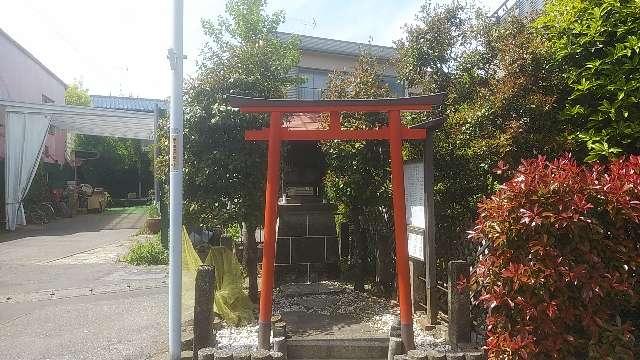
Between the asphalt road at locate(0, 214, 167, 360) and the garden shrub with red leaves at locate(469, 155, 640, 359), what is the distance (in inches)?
169

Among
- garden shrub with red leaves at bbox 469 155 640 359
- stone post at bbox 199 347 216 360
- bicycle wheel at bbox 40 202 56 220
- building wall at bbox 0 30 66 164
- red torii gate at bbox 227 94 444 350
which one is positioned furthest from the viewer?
building wall at bbox 0 30 66 164

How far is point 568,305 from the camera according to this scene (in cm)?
407

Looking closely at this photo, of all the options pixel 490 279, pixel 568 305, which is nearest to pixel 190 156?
pixel 490 279

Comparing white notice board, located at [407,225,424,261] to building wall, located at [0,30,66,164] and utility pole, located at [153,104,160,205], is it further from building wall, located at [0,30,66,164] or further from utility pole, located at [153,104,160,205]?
building wall, located at [0,30,66,164]

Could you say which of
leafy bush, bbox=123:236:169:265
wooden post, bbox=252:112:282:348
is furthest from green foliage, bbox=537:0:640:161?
leafy bush, bbox=123:236:169:265

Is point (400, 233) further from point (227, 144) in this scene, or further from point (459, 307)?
point (227, 144)

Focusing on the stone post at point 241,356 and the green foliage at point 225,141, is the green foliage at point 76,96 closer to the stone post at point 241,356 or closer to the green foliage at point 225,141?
the green foliage at point 225,141

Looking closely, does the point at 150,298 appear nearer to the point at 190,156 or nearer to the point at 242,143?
the point at 190,156

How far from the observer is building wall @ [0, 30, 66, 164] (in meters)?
21.6

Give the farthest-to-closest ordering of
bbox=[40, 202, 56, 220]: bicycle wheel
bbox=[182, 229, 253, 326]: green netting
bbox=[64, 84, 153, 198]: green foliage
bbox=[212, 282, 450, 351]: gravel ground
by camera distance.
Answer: bbox=[64, 84, 153, 198]: green foliage, bbox=[40, 202, 56, 220]: bicycle wheel, bbox=[182, 229, 253, 326]: green netting, bbox=[212, 282, 450, 351]: gravel ground

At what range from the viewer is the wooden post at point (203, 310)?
500cm

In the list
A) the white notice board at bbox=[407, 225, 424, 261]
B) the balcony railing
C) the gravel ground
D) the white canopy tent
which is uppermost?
the balcony railing

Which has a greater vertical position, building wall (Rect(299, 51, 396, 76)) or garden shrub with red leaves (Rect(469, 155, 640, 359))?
building wall (Rect(299, 51, 396, 76))

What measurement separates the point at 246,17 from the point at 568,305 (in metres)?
7.43
